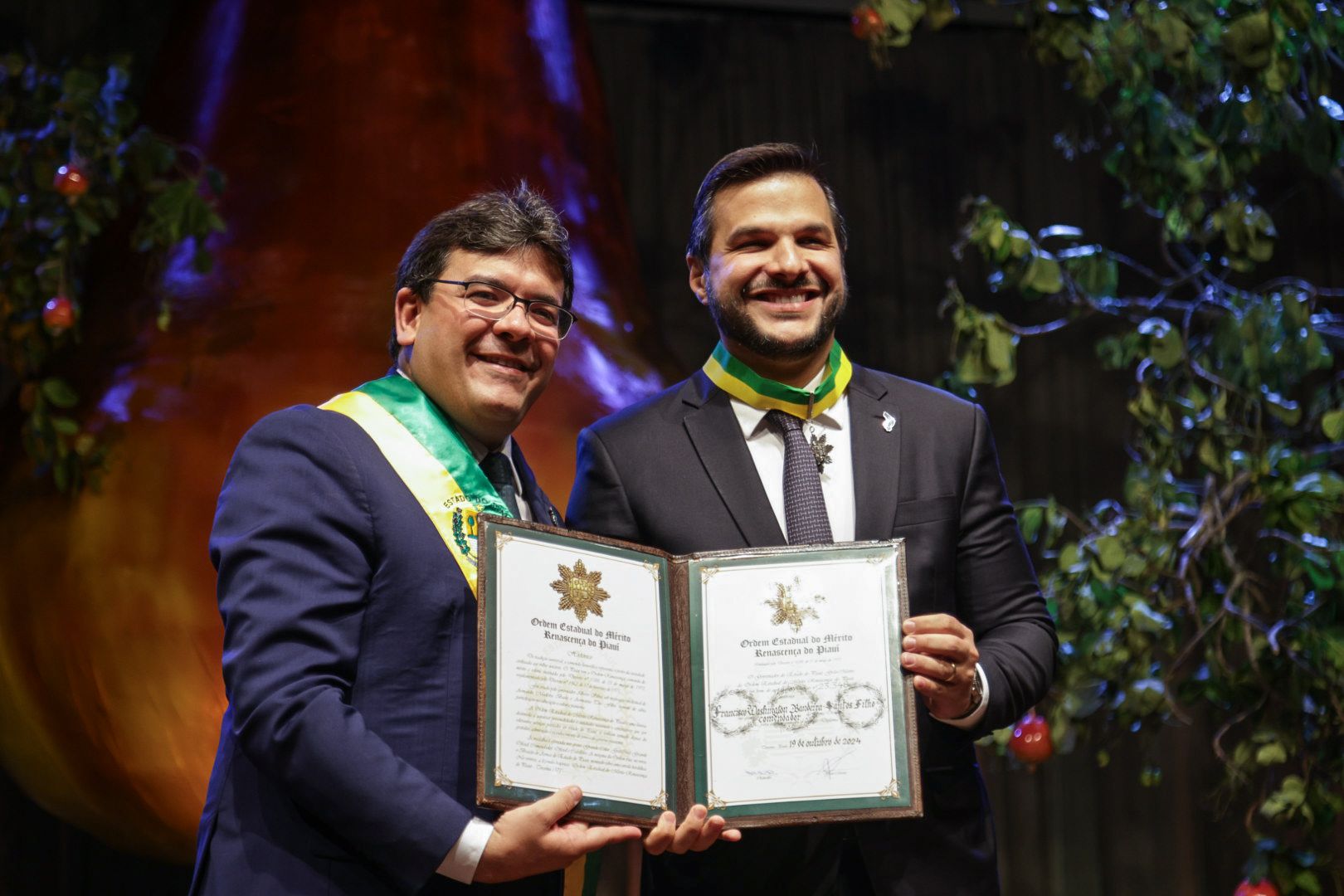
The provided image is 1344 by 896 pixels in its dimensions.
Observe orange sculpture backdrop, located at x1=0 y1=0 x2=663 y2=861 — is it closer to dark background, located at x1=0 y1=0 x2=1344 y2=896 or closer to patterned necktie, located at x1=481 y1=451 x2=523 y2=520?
dark background, located at x1=0 y1=0 x2=1344 y2=896

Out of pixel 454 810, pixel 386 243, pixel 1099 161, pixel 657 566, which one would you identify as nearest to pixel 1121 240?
pixel 1099 161

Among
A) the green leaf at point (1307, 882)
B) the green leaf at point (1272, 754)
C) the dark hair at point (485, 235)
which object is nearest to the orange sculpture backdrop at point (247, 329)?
the dark hair at point (485, 235)

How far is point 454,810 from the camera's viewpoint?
4.90ft

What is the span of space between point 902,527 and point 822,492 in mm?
118

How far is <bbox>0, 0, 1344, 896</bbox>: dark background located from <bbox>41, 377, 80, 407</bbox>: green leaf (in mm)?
1947

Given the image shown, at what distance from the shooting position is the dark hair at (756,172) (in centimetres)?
210

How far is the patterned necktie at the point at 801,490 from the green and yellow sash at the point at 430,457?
16.0 inches

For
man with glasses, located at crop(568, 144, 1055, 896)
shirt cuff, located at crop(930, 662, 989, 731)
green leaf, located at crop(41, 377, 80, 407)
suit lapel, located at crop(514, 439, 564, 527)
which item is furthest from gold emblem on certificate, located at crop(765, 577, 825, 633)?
green leaf, located at crop(41, 377, 80, 407)

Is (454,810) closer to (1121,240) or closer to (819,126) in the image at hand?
(819,126)

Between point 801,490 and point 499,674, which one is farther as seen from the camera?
point 801,490

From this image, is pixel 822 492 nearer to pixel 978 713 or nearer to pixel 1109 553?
pixel 978 713

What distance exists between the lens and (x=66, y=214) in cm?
321
